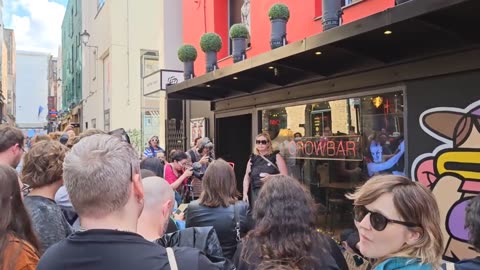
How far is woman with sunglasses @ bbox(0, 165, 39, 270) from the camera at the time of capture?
2.10 m

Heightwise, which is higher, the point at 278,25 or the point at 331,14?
the point at 278,25

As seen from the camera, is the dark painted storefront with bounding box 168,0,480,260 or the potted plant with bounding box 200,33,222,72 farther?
the potted plant with bounding box 200,33,222,72


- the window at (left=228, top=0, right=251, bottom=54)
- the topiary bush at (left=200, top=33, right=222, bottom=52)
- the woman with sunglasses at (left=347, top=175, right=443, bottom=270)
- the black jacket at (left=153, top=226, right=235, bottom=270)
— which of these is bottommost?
the black jacket at (left=153, top=226, right=235, bottom=270)

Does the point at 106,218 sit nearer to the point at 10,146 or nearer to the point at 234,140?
the point at 10,146

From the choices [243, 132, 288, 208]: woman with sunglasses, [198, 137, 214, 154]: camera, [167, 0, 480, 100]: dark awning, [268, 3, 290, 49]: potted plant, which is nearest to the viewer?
[167, 0, 480, 100]: dark awning

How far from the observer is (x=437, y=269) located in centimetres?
184

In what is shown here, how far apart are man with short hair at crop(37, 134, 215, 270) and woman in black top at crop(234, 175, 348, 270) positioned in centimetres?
101

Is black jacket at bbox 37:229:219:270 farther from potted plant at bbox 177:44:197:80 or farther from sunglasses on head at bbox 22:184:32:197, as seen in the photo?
potted plant at bbox 177:44:197:80

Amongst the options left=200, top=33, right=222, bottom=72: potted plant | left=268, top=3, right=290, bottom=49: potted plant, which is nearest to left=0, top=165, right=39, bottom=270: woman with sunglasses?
left=268, top=3, right=290, bottom=49: potted plant

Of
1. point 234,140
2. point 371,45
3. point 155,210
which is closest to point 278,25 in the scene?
point 371,45

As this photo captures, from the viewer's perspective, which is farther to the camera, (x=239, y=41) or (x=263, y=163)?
(x=239, y=41)

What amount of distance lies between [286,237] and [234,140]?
7.57 metres

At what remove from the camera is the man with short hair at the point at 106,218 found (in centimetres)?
139

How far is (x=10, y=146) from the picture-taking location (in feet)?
12.7
